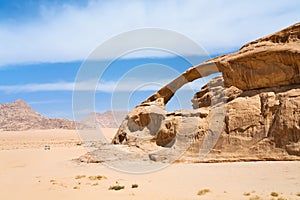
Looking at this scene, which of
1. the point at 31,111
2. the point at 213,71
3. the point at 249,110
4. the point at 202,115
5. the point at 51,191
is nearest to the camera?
the point at 51,191

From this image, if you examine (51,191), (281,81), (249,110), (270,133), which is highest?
(281,81)

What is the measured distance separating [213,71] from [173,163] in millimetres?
6258

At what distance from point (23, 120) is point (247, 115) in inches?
4744

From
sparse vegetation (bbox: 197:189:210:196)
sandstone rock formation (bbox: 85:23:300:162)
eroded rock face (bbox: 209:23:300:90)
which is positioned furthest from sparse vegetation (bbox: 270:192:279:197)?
eroded rock face (bbox: 209:23:300:90)

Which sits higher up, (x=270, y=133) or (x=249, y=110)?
(x=249, y=110)

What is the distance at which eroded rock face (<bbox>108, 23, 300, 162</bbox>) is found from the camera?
13781mm

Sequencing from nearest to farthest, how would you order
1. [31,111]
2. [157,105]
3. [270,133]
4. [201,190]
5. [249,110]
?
[201,190] < [270,133] < [249,110] < [157,105] < [31,111]

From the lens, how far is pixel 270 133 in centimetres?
1398

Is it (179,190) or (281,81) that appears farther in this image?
(281,81)

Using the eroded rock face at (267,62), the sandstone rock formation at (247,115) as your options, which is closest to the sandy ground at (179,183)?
the sandstone rock formation at (247,115)

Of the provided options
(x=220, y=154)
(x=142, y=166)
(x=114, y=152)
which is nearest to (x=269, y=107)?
(x=220, y=154)

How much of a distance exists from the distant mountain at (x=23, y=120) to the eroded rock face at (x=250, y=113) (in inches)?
4210

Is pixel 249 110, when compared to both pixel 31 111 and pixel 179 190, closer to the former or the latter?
pixel 179 190

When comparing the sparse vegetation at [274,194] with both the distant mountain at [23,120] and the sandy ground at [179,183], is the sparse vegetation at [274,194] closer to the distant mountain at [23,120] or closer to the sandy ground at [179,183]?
the sandy ground at [179,183]
